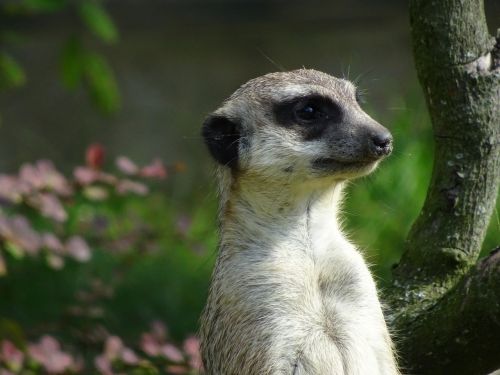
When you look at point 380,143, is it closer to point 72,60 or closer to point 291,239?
point 291,239

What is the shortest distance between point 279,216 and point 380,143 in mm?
425

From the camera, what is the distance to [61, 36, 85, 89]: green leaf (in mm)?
4984

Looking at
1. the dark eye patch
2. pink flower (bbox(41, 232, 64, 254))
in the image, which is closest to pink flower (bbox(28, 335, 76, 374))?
pink flower (bbox(41, 232, 64, 254))

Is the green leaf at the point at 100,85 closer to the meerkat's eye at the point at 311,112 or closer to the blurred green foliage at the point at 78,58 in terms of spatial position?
the blurred green foliage at the point at 78,58

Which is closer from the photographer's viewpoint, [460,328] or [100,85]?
[460,328]

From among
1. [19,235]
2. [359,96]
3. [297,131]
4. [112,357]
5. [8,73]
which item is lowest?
[112,357]

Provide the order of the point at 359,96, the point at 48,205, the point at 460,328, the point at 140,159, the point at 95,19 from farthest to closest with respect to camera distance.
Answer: the point at 140,159 → the point at 95,19 → the point at 48,205 → the point at 359,96 → the point at 460,328

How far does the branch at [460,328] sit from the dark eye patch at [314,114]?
0.68m

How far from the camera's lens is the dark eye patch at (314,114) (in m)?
3.45

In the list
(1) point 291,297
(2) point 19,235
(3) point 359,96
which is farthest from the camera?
(2) point 19,235

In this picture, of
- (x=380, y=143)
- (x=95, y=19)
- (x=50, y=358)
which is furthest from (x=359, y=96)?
(x=50, y=358)

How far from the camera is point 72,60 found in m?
5.00

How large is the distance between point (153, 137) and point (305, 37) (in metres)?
1.75

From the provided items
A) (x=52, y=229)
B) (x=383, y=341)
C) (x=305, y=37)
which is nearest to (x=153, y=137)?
(x=305, y=37)
